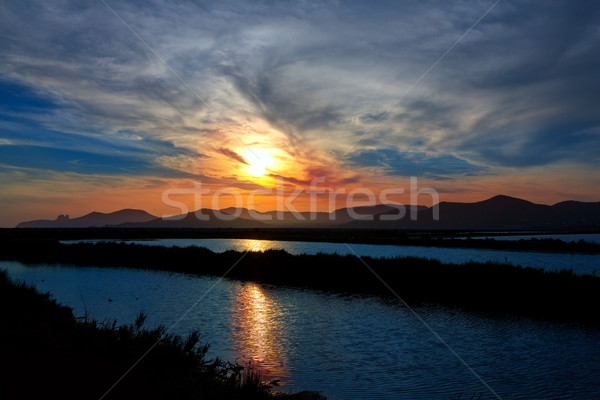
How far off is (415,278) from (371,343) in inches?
605

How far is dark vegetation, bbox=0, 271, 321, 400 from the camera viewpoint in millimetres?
7281

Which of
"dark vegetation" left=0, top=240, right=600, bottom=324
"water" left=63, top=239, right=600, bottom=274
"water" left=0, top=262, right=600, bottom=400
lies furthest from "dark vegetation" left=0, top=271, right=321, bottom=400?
"water" left=63, top=239, right=600, bottom=274

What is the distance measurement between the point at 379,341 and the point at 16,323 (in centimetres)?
1083

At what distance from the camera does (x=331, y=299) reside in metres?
22.8

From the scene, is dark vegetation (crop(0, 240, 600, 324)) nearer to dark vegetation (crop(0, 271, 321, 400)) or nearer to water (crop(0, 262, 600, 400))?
water (crop(0, 262, 600, 400))

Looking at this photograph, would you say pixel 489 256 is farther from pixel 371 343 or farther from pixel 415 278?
pixel 371 343

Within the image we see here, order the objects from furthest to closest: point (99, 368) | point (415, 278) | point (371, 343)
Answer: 1. point (415, 278)
2. point (371, 343)
3. point (99, 368)

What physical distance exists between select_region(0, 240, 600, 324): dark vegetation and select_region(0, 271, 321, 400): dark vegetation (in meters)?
15.2

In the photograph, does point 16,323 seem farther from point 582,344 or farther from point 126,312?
point 582,344

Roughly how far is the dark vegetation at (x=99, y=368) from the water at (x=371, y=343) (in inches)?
83.0

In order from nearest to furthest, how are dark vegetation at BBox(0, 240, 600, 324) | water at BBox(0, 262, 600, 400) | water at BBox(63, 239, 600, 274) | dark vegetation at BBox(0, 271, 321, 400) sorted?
1. dark vegetation at BBox(0, 271, 321, 400)
2. water at BBox(0, 262, 600, 400)
3. dark vegetation at BBox(0, 240, 600, 324)
4. water at BBox(63, 239, 600, 274)

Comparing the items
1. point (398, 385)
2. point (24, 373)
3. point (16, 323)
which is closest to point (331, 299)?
point (398, 385)

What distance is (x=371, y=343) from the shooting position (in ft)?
45.0

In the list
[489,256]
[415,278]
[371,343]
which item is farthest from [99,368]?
[489,256]
